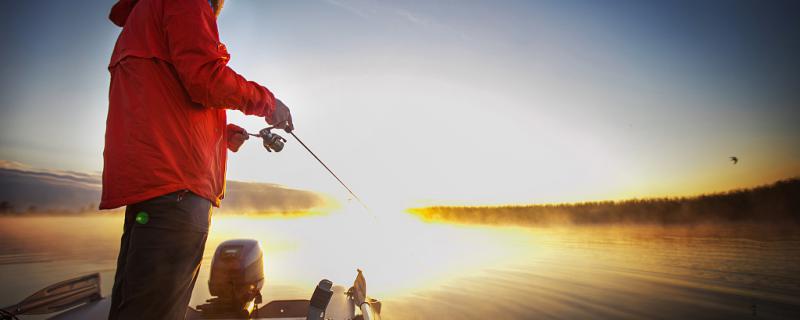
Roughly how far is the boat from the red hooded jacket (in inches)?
49.9

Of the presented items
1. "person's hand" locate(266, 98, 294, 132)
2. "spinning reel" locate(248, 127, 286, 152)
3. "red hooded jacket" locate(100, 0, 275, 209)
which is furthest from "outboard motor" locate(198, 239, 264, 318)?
"red hooded jacket" locate(100, 0, 275, 209)

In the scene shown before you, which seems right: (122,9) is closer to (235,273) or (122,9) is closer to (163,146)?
(163,146)

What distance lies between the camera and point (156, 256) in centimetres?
122

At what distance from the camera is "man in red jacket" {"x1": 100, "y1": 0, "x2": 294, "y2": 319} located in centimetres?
123

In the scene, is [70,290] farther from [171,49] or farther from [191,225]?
[171,49]

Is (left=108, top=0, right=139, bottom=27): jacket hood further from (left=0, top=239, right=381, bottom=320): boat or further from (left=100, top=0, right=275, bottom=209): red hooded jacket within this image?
(left=0, top=239, right=381, bottom=320): boat

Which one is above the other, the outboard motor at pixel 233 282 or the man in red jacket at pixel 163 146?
the man in red jacket at pixel 163 146

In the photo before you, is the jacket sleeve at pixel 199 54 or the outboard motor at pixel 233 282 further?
the outboard motor at pixel 233 282

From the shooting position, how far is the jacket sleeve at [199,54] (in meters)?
1.32

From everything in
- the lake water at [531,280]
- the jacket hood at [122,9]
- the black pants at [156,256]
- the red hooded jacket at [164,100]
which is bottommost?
the lake water at [531,280]

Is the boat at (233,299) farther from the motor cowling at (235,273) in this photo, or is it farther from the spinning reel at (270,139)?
the spinning reel at (270,139)

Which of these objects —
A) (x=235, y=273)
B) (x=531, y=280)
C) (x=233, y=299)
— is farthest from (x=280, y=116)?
(x=531, y=280)

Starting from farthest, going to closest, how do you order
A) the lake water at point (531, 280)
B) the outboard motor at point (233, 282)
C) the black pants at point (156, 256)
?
the lake water at point (531, 280), the outboard motor at point (233, 282), the black pants at point (156, 256)

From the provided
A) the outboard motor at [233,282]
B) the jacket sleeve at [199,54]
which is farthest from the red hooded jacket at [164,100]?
the outboard motor at [233,282]
